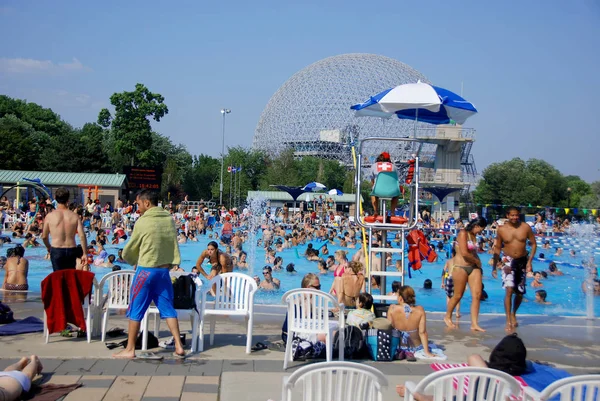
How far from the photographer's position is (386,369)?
5.13 meters

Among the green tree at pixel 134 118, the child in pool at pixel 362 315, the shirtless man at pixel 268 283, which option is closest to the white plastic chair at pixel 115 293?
the child in pool at pixel 362 315

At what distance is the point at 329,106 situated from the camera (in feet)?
266

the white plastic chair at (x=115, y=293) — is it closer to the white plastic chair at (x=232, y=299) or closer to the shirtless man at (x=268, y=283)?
the white plastic chair at (x=232, y=299)

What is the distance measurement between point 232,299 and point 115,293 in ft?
3.80

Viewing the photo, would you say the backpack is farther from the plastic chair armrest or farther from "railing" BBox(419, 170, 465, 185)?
"railing" BBox(419, 170, 465, 185)

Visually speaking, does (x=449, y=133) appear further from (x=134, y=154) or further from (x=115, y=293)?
(x=115, y=293)

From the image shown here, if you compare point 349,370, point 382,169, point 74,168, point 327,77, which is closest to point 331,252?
point 382,169

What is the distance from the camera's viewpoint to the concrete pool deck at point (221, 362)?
4.34 metres

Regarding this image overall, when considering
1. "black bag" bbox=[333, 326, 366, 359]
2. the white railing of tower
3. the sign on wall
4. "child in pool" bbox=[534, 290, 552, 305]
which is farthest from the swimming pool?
the sign on wall

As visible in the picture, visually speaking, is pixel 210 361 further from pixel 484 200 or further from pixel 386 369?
pixel 484 200

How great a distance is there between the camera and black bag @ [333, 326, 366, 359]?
5434 millimetres

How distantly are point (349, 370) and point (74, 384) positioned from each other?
249 centimetres

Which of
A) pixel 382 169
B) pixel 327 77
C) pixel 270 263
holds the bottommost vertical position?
pixel 270 263

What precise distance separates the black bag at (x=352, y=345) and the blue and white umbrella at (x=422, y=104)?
320cm
